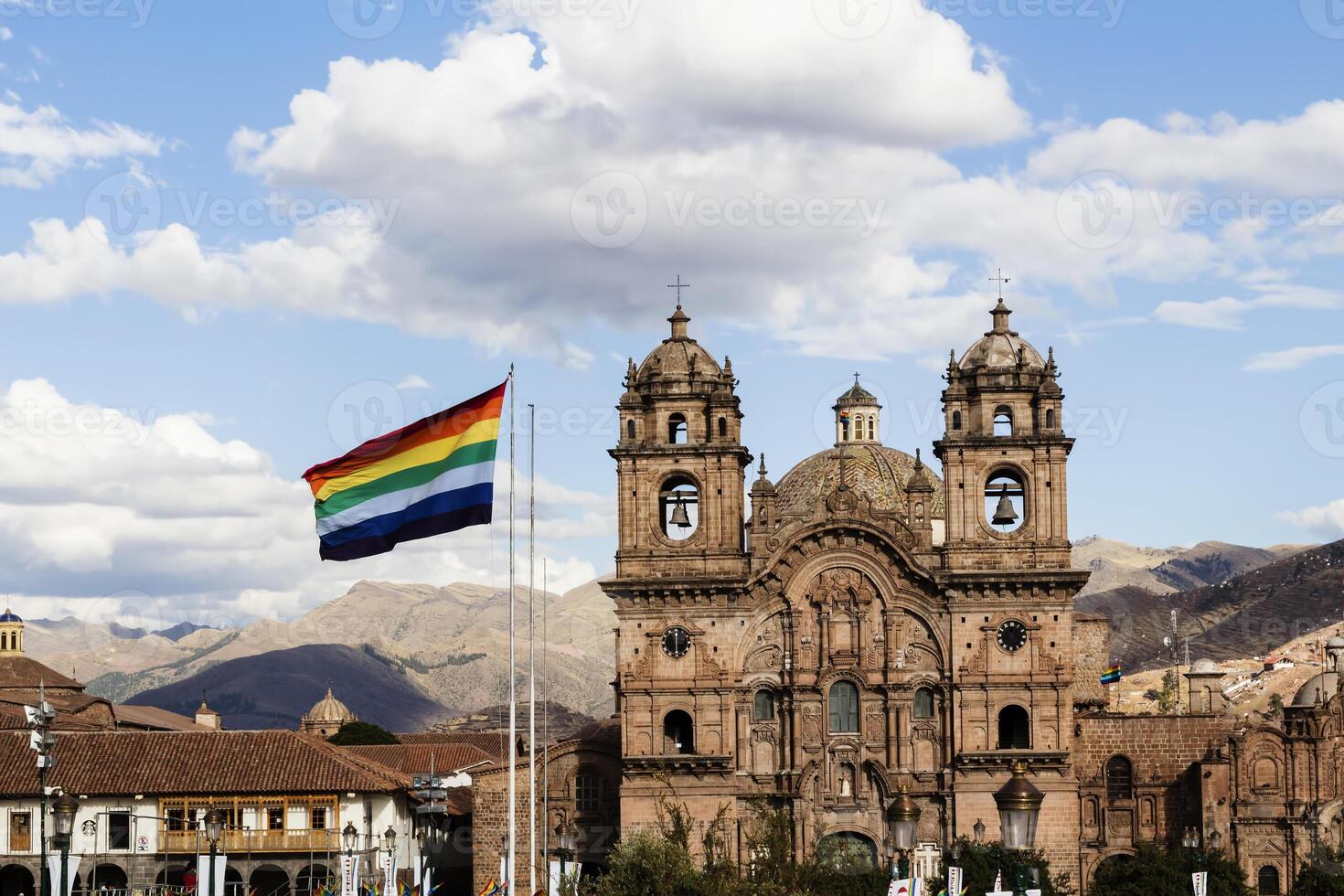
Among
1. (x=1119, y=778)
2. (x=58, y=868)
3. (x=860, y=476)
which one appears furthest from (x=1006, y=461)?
(x=58, y=868)

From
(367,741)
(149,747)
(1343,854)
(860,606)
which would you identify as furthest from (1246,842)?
(367,741)

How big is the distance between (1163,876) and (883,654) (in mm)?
13534

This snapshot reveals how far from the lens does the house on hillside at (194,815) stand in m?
84.4

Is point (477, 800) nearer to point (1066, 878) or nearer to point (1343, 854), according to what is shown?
point (1066, 878)

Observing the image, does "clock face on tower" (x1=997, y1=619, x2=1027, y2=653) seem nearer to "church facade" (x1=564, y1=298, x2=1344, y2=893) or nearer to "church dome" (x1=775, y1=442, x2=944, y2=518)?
"church facade" (x1=564, y1=298, x2=1344, y2=893)

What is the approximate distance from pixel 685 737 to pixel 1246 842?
23533 millimetres

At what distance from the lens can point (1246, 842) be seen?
8725cm

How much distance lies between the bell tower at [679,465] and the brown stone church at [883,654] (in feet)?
0.27

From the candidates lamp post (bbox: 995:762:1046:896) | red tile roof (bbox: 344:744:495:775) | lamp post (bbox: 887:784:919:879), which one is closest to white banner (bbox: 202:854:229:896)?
lamp post (bbox: 887:784:919:879)

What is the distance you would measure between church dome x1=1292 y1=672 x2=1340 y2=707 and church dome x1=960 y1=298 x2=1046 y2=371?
21.2 metres

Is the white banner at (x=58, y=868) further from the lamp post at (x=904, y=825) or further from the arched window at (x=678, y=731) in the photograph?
the lamp post at (x=904, y=825)

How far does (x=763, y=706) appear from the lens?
8438cm

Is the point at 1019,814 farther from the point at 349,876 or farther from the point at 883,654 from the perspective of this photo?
the point at 883,654

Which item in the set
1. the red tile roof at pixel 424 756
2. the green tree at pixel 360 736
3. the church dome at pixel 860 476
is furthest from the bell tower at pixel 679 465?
the green tree at pixel 360 736
